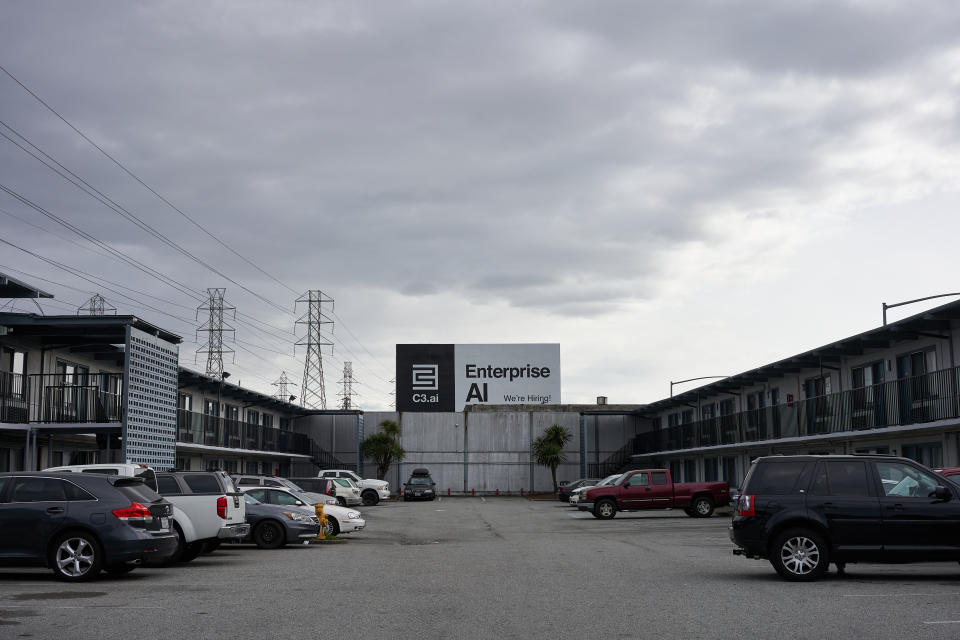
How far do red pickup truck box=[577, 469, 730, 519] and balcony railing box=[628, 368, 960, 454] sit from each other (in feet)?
13.2

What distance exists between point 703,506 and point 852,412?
20.6 ft

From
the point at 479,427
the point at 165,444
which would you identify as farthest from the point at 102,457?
the point at 479,427

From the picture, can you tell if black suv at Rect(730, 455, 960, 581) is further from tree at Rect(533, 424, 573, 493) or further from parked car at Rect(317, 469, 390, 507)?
tree at Rect(533, 424, 573, 493)

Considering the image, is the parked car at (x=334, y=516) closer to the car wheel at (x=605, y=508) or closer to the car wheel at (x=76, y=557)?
the car wheel at (x=76, y=557)

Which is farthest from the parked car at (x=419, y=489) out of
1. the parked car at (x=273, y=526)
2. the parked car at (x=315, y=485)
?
the parked car at (x=273, y=526)

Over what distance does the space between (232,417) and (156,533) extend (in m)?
37.1

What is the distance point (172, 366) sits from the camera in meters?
31.5

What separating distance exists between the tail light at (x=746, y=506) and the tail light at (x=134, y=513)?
27.6 feet

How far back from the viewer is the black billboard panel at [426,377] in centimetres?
6875

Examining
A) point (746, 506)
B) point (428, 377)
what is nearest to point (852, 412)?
point (746, 506)

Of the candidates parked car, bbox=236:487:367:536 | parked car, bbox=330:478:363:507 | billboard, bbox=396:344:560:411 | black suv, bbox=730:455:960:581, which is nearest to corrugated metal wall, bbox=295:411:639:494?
billboard, bbox=396:344:560:411

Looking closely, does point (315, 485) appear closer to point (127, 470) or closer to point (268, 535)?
point (268, 535)

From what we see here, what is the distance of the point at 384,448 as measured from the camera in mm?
63312

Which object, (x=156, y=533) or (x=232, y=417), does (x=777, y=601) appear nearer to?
(x=156, y=533)
